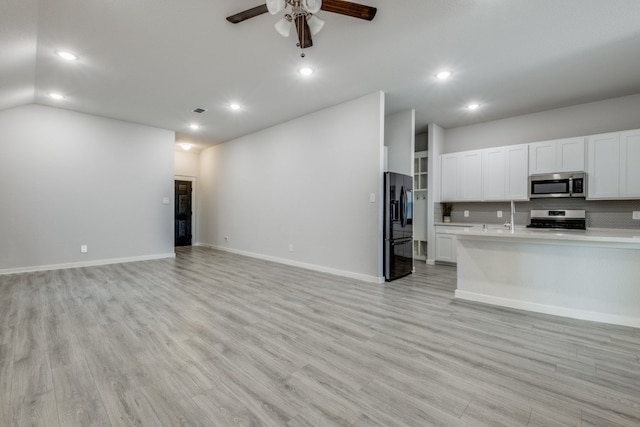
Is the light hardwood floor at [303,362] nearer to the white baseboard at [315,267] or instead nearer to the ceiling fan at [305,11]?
the white baseboard at [315,267]

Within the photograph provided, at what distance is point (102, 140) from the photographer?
564 cm

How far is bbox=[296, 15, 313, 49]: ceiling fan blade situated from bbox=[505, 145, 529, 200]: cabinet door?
14.7 ft

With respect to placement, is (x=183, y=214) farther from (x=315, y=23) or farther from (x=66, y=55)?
(x=315, y=23)

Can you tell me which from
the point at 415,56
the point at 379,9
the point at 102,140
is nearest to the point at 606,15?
the point at 415,56

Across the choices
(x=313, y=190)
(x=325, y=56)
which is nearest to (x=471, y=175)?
(x=313, y=190)

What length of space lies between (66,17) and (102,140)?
3618 mm

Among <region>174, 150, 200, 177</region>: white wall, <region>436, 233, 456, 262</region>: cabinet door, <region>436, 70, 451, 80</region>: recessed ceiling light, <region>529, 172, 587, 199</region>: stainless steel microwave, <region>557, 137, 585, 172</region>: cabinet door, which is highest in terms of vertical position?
<region>436, 70, 451, 80</region>: recessed ceiling light

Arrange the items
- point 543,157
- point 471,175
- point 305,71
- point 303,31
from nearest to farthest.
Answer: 1. point 303,31
2. point 305,71
3. point 543,157
4. point 471,175

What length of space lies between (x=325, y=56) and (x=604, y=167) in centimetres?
457

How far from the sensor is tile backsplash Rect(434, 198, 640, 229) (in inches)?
173

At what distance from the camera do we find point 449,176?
234 inches

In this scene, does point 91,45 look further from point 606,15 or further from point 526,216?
point 526,216

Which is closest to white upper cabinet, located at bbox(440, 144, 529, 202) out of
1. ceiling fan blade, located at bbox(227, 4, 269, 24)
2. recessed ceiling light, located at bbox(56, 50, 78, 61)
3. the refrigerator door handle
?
the refrigerator door handle

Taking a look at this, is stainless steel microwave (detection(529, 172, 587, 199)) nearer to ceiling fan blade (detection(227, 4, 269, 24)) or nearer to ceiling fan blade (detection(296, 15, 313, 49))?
ceiling fan blade (detection(296, 15, 313, 49))
